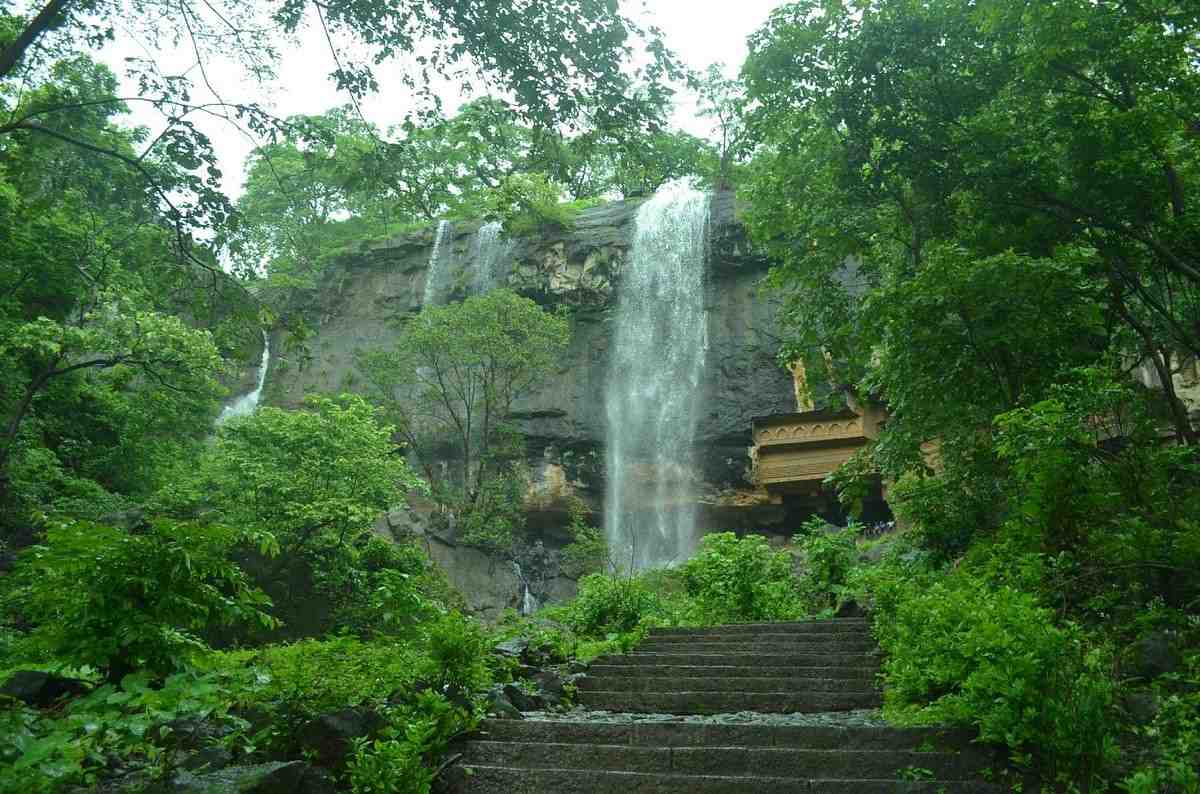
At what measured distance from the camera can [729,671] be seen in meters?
7.83

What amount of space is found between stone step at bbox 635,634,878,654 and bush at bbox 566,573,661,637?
1540 mm

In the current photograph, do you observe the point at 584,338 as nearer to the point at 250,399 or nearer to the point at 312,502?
the point at 250,399

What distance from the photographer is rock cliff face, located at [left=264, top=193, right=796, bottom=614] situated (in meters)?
25.0

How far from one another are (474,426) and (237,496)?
10.8 meters

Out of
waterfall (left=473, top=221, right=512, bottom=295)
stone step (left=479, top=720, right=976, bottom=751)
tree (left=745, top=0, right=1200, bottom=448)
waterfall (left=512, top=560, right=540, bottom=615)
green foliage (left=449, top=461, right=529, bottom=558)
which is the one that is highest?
waterfall (left=473, top=221, right=512, bottom=295)

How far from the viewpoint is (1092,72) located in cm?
918

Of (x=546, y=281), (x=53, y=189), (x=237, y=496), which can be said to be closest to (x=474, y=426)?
(x=546, y=281)

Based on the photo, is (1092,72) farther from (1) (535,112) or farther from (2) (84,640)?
(2) (84,640)

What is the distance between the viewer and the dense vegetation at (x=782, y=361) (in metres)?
4.38

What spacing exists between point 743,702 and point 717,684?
53cm

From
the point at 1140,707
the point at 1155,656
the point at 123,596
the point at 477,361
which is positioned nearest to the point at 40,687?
the point at 123,596

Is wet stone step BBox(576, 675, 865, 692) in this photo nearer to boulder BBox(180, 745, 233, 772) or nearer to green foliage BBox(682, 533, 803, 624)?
boulder BBox(180, 745, 233, 772)

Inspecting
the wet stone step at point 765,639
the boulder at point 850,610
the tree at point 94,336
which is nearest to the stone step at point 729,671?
the wet stone step at point 765,639

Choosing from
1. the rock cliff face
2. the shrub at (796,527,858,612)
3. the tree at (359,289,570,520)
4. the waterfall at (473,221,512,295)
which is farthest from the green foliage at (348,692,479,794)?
the waterfall at (473,221,512,295)
